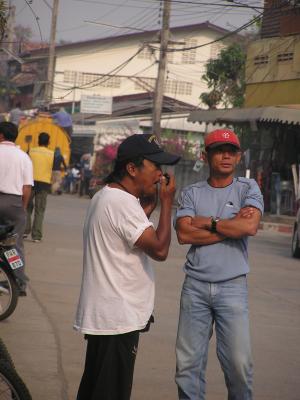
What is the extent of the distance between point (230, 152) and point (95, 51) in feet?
197

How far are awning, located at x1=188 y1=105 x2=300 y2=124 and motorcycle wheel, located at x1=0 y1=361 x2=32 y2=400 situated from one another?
22.6 meters

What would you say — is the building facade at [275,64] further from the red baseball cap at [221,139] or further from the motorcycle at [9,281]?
the red baseball cap at [221,139]

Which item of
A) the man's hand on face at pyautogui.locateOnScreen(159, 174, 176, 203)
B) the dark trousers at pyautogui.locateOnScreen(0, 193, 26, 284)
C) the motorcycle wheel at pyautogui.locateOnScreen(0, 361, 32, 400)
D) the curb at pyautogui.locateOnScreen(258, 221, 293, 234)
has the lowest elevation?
the curb at pyautogui.locateOnScreen(258, 221, 293, 234)

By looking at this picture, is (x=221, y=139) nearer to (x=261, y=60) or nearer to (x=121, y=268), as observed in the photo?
(x=121, y=268)

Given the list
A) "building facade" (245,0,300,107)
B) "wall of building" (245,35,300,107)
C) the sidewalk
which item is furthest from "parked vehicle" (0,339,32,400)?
"wall of building" (245,35,300,107)

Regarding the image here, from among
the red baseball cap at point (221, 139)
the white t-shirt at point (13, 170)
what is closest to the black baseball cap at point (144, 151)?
the red baseball cap at point (221, 139)

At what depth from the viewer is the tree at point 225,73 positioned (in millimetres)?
40750

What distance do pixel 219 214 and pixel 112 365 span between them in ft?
4.53

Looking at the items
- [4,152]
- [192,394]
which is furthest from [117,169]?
[4,152]

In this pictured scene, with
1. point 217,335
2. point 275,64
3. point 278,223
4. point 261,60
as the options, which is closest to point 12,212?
point 217,335

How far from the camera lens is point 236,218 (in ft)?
19.9

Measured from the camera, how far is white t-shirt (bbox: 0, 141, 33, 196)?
1128 cm

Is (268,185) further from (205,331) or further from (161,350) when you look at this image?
(205,331)

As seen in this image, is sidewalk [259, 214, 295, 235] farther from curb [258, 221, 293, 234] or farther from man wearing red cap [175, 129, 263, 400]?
man wearing red cap [175, 129, 263, 400]
